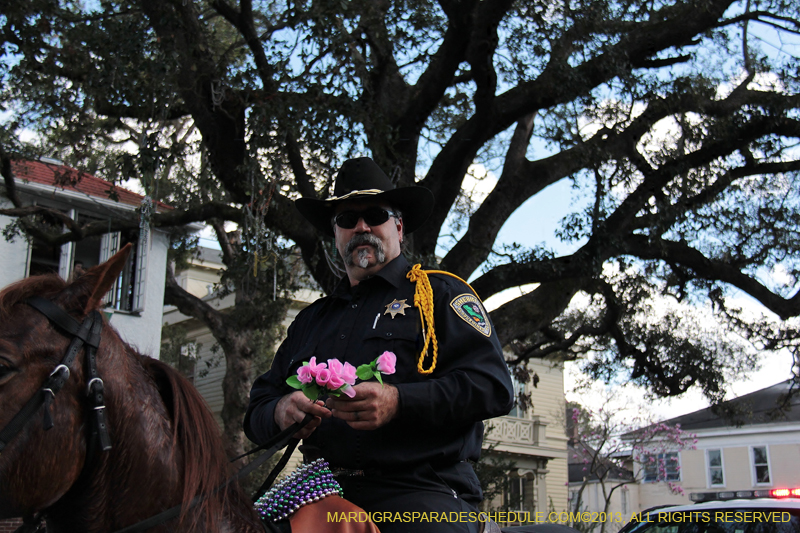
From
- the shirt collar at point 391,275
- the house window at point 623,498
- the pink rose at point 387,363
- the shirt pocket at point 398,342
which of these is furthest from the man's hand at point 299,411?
the house window at point 623,498

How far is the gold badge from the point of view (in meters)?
2.98

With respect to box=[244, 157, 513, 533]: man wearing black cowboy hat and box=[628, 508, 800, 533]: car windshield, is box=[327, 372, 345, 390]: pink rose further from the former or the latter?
box=[628, 508, 800, 533]: car windshield

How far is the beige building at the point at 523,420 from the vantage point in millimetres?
24375

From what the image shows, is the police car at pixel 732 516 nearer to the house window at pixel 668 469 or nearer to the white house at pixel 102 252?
the white house at pixel 102 252

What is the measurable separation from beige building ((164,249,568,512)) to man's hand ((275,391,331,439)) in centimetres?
1933

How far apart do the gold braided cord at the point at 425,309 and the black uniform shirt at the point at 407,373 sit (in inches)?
1.1

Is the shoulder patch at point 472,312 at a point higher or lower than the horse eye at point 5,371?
higher

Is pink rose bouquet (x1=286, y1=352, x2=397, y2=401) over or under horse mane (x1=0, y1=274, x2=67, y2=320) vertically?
under

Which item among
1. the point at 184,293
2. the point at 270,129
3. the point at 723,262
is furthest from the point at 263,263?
the point at 184,293

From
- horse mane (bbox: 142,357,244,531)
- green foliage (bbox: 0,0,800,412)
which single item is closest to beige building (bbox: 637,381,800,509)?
green foliage (bbox: 0,0,800,412)

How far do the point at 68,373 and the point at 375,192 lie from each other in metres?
1.69

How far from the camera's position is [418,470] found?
2.69m

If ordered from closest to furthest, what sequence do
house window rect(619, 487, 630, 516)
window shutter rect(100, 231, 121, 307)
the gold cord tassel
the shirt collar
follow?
the gold cord tassel
the shirt collar
window shutter rect(100, 231, 121, 307)
house window rect(619, 487, 630, 516)

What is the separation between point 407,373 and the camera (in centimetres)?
285
